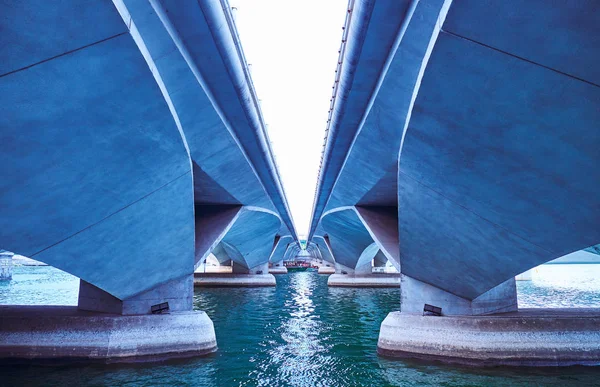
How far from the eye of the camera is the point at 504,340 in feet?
48.2

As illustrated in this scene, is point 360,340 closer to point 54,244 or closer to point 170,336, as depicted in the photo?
point 170,336

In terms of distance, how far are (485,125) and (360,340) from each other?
13.5m

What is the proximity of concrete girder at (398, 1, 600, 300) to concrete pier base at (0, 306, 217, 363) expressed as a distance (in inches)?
402

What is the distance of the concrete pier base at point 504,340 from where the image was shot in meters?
14.5

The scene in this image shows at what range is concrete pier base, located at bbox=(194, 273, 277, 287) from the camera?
163 feet

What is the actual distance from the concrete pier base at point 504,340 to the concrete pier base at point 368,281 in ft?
105

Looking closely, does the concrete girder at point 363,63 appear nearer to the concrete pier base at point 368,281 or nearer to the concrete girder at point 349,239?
the concrete girder at point 349,239

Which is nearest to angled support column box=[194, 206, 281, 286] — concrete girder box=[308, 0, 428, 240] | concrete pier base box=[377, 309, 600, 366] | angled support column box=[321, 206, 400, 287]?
angled support column box=[321, 206, 400, 287]

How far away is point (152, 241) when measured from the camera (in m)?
15.2

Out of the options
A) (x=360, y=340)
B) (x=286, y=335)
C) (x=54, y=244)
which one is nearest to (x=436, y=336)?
(x=360, y=340)

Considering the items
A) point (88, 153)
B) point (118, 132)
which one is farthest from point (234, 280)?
point (118, 132)

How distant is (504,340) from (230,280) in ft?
131

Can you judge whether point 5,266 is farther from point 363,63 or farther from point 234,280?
point 363,63

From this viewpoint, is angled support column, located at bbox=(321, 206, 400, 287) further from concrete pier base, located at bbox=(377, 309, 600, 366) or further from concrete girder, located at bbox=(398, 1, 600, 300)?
concrete girder, located at bbox=(398, 1, 600, 300)
